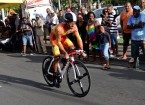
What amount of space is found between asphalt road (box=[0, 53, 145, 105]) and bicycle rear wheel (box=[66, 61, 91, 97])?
15 cm

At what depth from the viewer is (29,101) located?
7.16 meters

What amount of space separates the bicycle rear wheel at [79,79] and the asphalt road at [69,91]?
0.49 ft

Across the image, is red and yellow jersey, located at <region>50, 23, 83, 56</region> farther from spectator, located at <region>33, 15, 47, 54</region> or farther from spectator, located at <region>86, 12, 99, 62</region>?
spectator, located at <region>33, 15, 47, 54</region>

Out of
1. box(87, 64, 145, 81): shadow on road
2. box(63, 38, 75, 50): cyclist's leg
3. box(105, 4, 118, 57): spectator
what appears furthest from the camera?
box(105, 4, 118, 57): spectator

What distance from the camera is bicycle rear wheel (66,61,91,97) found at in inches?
279

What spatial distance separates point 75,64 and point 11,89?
6.46ft

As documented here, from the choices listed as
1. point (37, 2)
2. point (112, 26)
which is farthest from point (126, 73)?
point (37, 2)

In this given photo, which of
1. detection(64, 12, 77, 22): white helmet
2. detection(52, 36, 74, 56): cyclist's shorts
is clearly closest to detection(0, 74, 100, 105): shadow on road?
detection(52, 36, 74, 56): cyclist's shorts

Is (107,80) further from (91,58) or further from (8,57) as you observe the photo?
(8,57)

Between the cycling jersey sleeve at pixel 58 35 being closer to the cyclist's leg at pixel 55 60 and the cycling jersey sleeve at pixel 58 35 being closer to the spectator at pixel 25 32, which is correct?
the cyclist's leg at pixel 55 60

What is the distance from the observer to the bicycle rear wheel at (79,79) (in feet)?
23.3

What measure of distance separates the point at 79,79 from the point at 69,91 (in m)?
0.68

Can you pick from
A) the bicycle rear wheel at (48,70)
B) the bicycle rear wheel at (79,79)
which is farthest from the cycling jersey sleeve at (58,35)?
the bicycle rear wheel at (48,70)

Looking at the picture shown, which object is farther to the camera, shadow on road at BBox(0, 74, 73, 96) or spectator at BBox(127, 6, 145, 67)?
spectator at BBox(127, 6, 145, 67)
